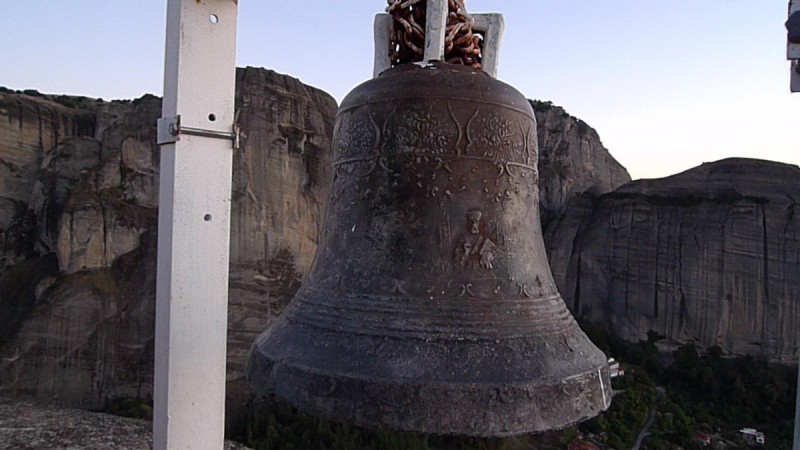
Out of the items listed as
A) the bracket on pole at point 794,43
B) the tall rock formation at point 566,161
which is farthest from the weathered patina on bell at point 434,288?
the tall rock formation at point 566,161

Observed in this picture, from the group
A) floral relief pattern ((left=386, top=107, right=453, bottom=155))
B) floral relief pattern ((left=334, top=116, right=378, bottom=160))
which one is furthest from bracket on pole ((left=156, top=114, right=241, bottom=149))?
floral relief pattern ((left=386, top=107, right=453, bottom=155))

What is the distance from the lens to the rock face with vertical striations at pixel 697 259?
60.8 ft

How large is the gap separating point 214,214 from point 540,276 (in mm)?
1010

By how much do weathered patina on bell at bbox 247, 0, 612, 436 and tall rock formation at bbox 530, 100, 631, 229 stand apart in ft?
78.0

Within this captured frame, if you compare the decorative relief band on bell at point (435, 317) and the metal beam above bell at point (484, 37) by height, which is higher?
the metal beam above bell at point (484, 37)

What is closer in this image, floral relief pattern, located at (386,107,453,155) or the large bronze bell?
the large bronze bell

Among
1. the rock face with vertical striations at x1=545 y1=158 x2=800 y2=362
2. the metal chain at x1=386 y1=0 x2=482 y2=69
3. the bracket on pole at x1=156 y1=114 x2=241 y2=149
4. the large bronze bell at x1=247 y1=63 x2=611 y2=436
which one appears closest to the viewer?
the large bronze bell at x1=247 y1=63 x2=611 y2=436

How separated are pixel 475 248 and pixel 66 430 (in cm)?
1146

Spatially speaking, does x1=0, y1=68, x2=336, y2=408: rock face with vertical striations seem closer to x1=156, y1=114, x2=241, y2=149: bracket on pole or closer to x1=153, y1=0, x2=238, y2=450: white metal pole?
x1=153, y1=0, x2=238, y2=450: white metal pole

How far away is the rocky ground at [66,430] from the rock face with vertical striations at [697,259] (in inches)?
664

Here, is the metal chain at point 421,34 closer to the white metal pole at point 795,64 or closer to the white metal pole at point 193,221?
the white metal pole at point 193,221

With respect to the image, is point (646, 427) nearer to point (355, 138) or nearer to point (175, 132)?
point (355, 138)

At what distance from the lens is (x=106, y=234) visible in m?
14.7

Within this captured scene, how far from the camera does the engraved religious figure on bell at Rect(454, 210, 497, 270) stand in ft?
4.70
